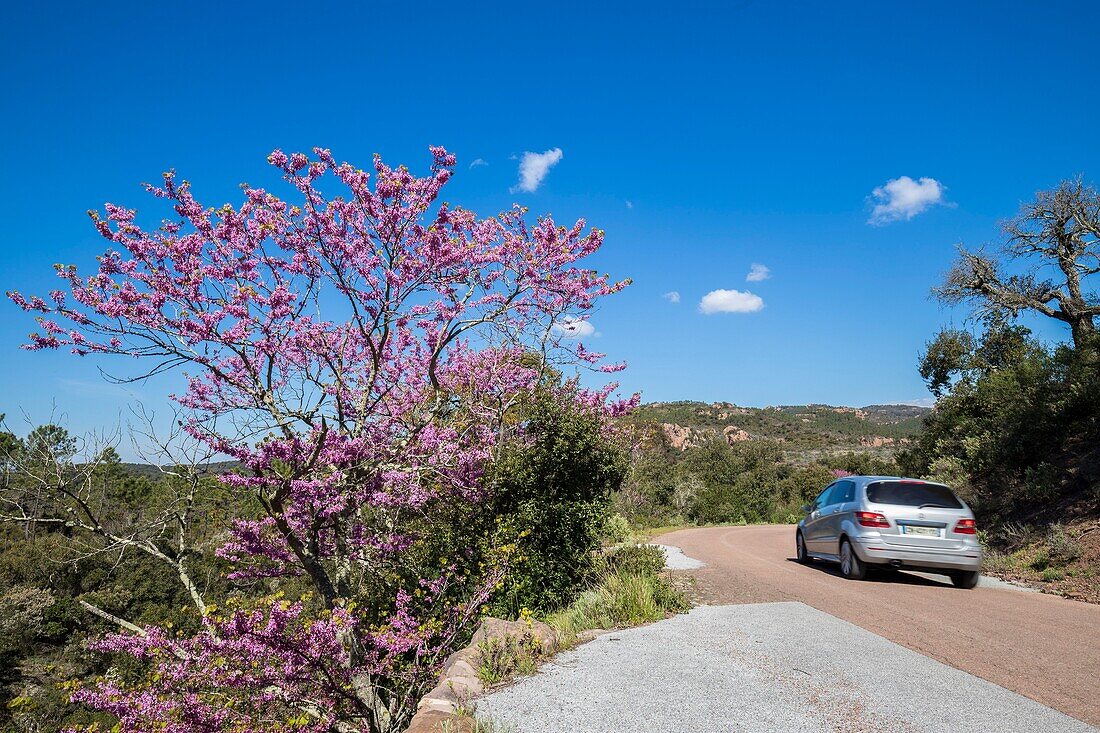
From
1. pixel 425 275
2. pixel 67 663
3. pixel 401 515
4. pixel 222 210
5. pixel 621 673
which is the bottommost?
pixel 67 663

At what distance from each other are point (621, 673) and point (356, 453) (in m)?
4.51

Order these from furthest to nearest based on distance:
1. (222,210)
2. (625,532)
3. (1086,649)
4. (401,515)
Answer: (625,532) → (401,515) → (222,210) → (1086,649)

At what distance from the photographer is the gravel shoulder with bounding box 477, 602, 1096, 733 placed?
4.04m

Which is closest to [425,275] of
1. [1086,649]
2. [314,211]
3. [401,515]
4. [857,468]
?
[314,211]

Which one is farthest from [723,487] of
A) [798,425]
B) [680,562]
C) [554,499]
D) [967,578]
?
[798,425]

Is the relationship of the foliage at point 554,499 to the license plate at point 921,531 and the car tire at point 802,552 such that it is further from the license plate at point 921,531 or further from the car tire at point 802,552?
the car tire at point 802,552

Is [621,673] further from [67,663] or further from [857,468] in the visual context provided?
[857,468]

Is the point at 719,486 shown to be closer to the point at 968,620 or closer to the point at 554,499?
the point at 554,499

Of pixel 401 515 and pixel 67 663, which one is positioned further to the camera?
pixel 67 663

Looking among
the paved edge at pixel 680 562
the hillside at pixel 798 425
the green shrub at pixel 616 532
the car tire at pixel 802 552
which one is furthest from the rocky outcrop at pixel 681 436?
the green shrub at pixel 616 532

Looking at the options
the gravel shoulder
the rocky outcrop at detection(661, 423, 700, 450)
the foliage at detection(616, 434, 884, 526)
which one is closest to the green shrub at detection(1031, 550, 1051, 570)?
the gravel shoulder

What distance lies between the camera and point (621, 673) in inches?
200

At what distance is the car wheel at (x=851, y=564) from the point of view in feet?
31.7

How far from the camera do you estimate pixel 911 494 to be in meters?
9.32
